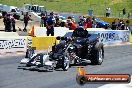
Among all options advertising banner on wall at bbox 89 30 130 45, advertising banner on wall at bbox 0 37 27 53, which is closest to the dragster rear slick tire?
advertising banner on wall at bbox 0 37 27 53

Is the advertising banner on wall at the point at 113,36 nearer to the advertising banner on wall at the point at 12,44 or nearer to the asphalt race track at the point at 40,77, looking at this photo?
the advertising banner on wall at the point at 12,44

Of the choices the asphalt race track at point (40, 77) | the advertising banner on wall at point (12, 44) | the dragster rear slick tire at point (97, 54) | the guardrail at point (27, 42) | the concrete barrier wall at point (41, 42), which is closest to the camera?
the asphalt race track at point (40, 77)

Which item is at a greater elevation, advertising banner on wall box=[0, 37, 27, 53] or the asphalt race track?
advertising banner on wall box=[0, 37, 27, 53]

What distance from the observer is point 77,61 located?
1694 cm

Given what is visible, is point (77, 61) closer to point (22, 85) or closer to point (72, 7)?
point (22, 85)

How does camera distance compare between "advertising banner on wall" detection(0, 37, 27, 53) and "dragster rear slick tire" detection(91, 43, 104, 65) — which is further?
"advertising banner on wall" detection(0, 37, 27, 53)

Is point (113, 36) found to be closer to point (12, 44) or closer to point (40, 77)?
point (12, 44)

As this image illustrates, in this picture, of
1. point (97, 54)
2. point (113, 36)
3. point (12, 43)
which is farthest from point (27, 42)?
point (113, 36)

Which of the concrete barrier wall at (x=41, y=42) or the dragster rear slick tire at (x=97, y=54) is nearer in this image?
the dragster rear slick tire at (x=97, y=54)

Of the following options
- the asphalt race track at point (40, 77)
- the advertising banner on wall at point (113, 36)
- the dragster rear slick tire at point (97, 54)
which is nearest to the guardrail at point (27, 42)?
the advertising banner on wall at point (113, 36)

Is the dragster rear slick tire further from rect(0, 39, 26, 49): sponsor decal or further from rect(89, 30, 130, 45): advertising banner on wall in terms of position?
rect(89, 30, 130, 45): advertising banner on wall

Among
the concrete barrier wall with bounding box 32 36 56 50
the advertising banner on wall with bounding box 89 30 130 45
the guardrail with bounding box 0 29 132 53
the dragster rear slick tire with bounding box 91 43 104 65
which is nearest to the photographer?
the dragster rear slick tire with bounding box 91 43 104 65

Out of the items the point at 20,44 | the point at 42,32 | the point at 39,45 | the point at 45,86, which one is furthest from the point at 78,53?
the point at 42,32

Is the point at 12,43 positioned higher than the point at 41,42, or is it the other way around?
the point at 12,43
